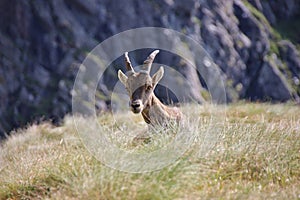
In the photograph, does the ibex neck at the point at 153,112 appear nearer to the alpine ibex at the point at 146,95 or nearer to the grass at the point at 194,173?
the alpine ibex at the point at 146,95

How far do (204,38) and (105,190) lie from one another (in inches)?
4586

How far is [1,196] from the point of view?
7598 mm

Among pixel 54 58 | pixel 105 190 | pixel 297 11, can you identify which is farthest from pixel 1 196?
pixel 297 11

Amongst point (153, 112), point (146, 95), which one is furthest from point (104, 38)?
point (146, 95)

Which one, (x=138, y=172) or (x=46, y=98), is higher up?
(x=46, y=98)

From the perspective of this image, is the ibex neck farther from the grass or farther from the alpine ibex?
the grass

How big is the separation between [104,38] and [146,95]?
103958mm

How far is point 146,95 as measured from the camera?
970cm

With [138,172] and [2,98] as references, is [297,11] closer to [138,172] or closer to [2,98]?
[2,98]

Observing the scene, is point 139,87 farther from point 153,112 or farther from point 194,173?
point 194,173

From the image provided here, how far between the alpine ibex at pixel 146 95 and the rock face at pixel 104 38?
76880 millimetres

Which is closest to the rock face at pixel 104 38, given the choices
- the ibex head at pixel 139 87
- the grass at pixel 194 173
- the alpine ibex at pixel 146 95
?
the alpine ibex at pixel 146 95

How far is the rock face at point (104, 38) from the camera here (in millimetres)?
96562

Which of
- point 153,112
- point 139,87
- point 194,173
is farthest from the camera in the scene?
point 153,112
